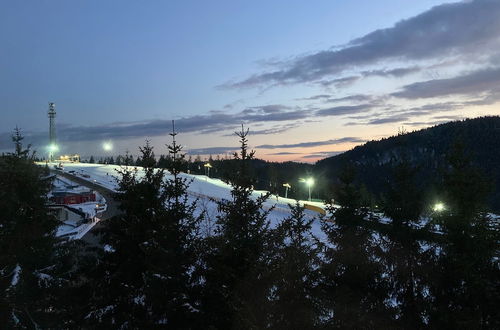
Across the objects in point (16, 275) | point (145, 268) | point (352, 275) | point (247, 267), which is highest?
point (247, 267)

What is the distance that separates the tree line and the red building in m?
49.7

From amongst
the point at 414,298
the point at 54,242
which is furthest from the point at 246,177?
the point at 54,242

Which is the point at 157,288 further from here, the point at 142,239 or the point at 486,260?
the point at 486,260

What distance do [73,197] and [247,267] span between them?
192 feet

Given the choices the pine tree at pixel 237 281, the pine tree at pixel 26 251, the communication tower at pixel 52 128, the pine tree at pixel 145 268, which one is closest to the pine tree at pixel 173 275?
the pine tree at pixel 145 268

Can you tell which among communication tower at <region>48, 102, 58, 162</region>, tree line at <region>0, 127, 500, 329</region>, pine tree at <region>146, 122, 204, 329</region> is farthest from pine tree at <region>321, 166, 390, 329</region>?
communication tower at <region>48, 102, 58, 162</region>

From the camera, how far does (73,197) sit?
60.4 metres

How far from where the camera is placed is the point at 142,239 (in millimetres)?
11656

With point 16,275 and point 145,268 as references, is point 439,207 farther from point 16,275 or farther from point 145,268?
point 16,275

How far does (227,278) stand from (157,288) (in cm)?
282

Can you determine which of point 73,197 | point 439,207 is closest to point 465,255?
point 439,207

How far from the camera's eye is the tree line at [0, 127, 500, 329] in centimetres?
1025

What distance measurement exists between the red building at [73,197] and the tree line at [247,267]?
49.7 m

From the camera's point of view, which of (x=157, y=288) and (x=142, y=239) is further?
(x=142, y=239)
